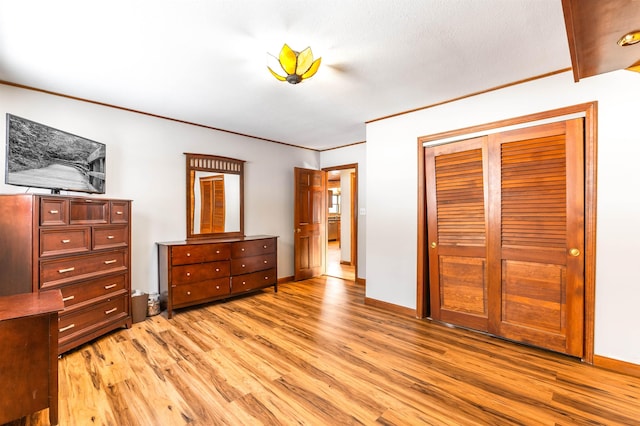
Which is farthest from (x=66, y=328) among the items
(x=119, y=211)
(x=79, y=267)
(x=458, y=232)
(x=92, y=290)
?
(x=458, y=232)

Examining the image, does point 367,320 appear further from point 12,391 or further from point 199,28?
→ point 199,28

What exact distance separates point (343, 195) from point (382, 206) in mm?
3174

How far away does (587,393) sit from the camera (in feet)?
6.53

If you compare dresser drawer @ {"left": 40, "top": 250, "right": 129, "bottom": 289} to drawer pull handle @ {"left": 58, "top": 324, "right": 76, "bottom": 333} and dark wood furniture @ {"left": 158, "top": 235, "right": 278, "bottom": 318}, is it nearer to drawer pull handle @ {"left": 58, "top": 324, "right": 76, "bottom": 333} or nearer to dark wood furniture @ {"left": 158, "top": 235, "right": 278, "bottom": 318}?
drawer pull handle @ {"left": 58, "top": 324, "right": 76, "bottom": 333}

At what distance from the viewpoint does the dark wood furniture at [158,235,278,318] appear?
136 inches

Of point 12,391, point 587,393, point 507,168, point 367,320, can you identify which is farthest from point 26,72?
point 587,393

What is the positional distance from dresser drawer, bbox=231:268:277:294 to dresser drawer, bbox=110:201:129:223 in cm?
152

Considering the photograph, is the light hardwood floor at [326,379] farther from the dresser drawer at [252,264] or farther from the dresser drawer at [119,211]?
the dresser drawer at [119,211]

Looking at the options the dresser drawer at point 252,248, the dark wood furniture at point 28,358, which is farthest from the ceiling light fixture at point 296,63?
the dresser drawer at point 252,248

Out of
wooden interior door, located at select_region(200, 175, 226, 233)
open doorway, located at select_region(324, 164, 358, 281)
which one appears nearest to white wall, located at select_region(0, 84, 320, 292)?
wooden interior door, located at select_region(200, 175, 226, 233)

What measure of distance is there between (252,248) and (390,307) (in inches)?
81.5

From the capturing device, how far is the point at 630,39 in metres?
1.35

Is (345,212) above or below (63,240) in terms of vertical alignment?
above

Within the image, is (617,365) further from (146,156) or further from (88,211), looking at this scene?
(146,156)
